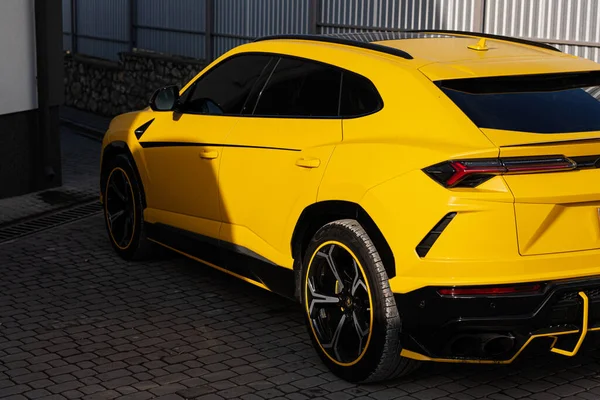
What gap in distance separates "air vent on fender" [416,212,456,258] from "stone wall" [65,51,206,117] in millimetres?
10929

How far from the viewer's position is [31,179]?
11.8 meters

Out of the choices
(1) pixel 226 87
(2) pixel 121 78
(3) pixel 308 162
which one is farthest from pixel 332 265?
(2) pixel 121 78

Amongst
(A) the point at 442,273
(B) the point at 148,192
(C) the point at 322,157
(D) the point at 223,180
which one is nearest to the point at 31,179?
(B) the point at 148,192

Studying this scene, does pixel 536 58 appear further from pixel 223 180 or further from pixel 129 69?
pixel 129 69

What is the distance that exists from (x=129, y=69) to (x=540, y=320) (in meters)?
13.8

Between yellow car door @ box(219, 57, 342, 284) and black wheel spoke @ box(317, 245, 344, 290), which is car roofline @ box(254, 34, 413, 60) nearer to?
yellow car door @ box(219, 57, 342, 284)

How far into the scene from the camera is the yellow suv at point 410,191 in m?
5.24

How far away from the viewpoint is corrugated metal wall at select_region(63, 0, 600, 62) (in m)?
9.73

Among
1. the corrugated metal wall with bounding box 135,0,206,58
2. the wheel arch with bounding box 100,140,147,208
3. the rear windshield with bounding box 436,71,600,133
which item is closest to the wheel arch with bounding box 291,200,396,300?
the rear windshield with bounding box 436,71,600,133

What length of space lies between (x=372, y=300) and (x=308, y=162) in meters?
0.95

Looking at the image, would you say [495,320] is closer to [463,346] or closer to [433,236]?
[463,346]

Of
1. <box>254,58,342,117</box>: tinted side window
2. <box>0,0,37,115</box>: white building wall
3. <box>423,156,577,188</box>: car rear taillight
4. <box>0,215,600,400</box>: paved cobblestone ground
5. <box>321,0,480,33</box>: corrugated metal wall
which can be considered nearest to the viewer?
<box>423,156,577,188</box>: car rear taillight

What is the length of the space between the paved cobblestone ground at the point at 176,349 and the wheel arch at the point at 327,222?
58cm

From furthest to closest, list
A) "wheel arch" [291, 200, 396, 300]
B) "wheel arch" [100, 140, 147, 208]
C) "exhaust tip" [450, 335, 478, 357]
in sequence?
"wheel arch" [100, 140, 147, 208], "wheel arch" [291, 200, 396, 300], "exhaust tip" [450, 335, 478, 357]
